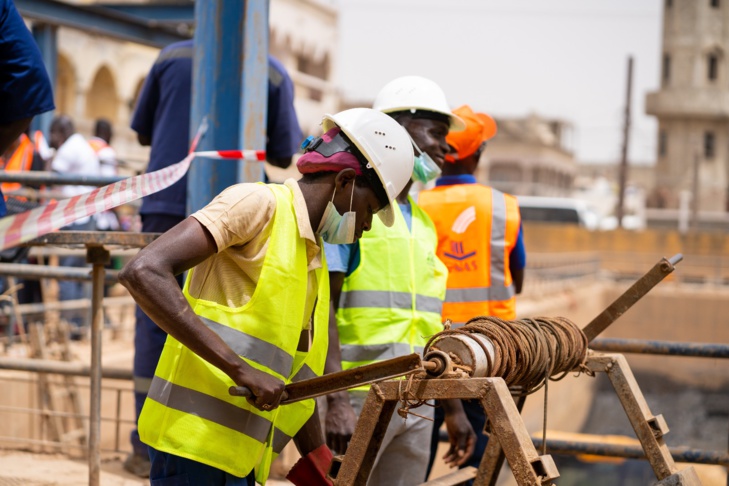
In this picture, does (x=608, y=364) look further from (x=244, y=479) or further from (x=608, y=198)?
(x=608, y=198)

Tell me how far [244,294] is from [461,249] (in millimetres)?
2034

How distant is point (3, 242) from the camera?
2498 mm

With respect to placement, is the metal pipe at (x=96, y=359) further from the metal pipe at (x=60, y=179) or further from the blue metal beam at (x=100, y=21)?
the blue metal beam at (x=100, y=21)

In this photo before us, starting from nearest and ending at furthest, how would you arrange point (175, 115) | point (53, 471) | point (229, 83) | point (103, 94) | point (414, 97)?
point (414, 97)
point (229, 83)
point (175, 115)
point (53, 471)
point (103, 94)

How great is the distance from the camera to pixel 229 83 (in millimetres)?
4484

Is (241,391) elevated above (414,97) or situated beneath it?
situated beneath

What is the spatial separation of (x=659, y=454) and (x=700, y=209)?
209ft

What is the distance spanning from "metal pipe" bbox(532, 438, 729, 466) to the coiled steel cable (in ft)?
5.06

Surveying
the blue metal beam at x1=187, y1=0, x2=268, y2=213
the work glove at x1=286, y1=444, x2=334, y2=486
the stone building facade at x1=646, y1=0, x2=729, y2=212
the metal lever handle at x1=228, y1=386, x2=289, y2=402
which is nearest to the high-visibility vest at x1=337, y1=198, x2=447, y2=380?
the work glove at x1=286, y1=444, x2=334, y2=486

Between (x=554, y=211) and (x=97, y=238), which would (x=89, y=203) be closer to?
(x=97, y=238)

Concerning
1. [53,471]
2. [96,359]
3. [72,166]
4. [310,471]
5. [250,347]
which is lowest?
[53,471]

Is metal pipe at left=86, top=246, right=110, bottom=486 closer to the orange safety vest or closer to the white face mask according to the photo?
the white face mask

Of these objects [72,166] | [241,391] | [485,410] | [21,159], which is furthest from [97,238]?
[72,166]

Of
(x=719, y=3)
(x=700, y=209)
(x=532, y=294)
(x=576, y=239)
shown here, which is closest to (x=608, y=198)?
(x=700, y=209)
